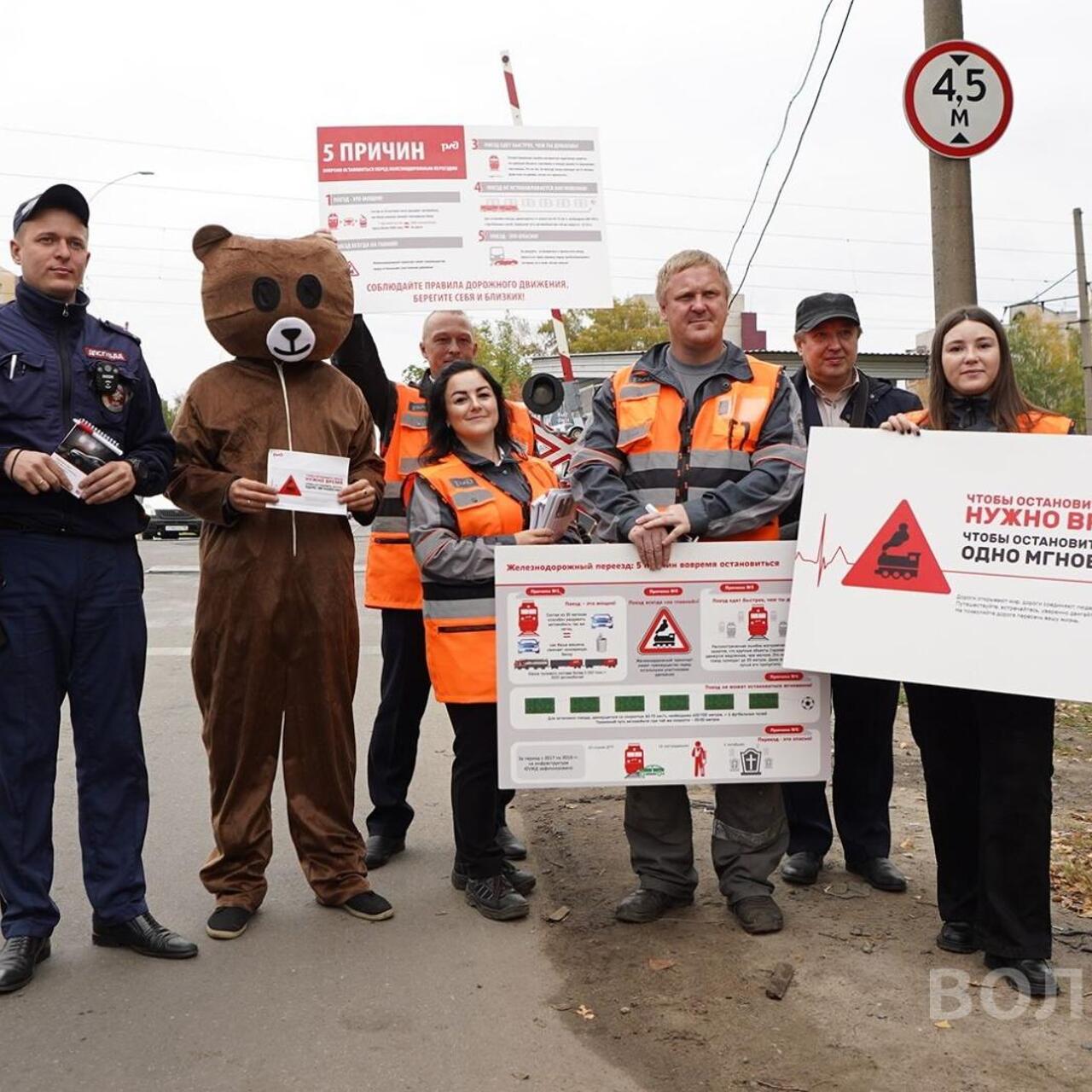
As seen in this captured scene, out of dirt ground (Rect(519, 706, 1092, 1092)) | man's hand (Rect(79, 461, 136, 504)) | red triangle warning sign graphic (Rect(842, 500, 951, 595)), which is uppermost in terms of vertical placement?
man's hand (Rect(79, 461, 136, 504))

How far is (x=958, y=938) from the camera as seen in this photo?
161 inches

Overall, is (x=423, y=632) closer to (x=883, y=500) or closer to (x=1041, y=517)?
(x=883, y=500)

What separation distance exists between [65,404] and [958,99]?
4.60m

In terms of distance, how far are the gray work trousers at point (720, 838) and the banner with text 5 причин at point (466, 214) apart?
94.2 inches

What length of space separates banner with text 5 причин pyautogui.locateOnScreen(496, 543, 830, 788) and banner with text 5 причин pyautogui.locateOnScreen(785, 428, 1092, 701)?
23cm

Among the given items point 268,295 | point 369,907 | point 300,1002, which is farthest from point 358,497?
point 300,1002

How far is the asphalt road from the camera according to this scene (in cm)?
333

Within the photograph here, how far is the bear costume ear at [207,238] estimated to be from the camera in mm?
4594

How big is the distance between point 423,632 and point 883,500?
2082 mm

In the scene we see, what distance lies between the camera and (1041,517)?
12.6 ft

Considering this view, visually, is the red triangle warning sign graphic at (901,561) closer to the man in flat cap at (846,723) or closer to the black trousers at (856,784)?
the man in flat cap at (846,723)

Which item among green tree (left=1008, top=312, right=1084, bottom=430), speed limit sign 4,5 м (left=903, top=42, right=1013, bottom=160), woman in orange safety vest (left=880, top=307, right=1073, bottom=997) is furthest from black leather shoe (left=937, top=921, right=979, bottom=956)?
green tree (left=1008, top=312, right=1084, bottom=430)

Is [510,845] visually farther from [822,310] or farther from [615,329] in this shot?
[615,329]

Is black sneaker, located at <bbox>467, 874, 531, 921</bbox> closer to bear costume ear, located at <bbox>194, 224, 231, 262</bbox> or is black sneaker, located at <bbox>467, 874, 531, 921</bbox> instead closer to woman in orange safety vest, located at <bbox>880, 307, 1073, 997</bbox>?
woman in orange safety vest, located at <bbox>880, 307, 1073, 997</bbox>
